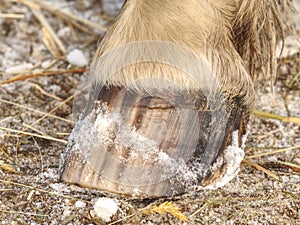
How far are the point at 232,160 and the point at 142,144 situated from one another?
0.26 metres

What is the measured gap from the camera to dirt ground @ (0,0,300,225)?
4.86 ft

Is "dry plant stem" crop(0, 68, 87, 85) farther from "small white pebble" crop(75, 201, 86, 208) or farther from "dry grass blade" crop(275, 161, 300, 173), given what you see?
"dry grass blade" crop(275, 161, 300, 173)

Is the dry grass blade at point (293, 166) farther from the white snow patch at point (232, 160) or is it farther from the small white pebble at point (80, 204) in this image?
the small white pebble at point (80, 204)

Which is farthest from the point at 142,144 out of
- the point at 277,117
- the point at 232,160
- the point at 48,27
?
the point at 48,27

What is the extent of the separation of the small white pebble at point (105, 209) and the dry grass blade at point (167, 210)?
0.07m

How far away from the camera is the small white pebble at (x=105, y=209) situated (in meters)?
1.45

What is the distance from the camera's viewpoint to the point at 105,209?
4.76ft

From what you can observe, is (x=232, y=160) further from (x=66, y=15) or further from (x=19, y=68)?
(x=66, y=15)

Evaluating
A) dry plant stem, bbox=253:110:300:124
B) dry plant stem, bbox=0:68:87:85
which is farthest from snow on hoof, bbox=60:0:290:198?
dry plant stem, bbox=0:68:87:85

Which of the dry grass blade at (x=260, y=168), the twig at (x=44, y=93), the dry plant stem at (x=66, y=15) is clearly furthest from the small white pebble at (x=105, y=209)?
the dry plant stem at (x=66, y=15)

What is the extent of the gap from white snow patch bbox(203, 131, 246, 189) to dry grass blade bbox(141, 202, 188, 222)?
0.43 ft

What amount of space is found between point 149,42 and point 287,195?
516mm

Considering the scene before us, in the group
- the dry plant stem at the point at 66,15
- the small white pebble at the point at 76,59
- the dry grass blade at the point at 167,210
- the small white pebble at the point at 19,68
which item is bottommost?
the dry grass blade at the point at 167,210

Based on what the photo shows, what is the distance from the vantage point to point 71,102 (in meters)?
1.95
